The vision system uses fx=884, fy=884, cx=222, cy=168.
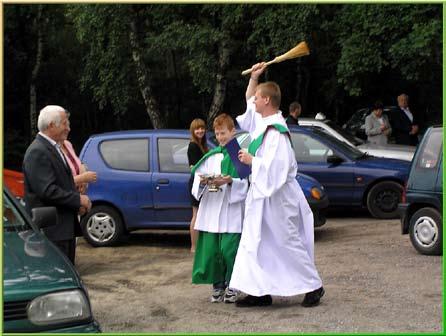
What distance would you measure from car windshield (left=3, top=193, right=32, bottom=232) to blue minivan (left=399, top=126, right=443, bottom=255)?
551 centimetres

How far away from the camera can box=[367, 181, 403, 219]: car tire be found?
14.1 metres

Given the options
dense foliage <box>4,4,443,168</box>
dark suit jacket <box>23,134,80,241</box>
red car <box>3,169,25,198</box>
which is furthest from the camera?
dense foliage <box>4,4,443,168</box>

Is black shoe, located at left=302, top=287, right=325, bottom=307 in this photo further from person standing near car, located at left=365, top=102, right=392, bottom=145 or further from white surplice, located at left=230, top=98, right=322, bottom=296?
person standing near car, located at left=365, top=102, right=392, bottom=145

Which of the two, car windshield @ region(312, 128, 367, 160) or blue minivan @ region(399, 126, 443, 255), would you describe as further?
car windshield @ region(312, 128, 367, 160)

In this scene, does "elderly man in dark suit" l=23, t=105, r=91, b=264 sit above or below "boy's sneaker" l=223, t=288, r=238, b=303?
above

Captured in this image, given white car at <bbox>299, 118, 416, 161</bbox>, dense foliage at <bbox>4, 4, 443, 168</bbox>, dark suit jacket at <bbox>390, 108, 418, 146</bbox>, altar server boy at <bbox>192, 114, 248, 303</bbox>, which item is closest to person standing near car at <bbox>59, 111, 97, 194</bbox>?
altar server boy at <bbox>192, 114, 248, 303</bbox>

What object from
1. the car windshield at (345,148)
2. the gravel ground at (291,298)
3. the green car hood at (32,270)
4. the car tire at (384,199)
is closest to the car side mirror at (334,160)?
the car windshield at (345,148)

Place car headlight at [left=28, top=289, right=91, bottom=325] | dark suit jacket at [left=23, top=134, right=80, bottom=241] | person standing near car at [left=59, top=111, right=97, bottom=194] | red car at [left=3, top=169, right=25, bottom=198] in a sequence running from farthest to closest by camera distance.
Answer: red car at [left=3, top=169, right=25, bottom=198] → person standing near car at [left=59, top=111, right=97, bottom=194] → dark suit jacket at [left=23, top=134, right=80, bottom=241] → car headlight at [left=28, top=289, right=91, bottom=325]

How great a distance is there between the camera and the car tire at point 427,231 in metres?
10.3

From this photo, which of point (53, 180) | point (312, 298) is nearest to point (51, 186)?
point (53, 180)

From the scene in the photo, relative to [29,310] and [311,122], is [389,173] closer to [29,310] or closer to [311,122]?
[311,122]

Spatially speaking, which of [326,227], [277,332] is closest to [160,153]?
[326,227]

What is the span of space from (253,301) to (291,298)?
530mm

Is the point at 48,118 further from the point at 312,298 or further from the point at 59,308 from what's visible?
the point at 312,298
